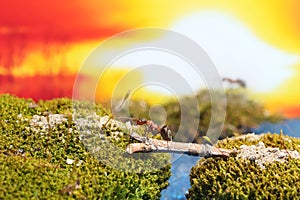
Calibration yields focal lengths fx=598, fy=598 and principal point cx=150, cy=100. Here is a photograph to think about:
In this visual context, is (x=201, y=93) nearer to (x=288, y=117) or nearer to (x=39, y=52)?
(x=288, y=117)

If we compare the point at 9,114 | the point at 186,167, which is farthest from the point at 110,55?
the point at 9,114

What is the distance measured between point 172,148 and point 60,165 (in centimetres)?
79

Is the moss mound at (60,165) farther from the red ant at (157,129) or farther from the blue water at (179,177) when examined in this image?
the blue water at (179,177)

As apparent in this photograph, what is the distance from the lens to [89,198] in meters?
3.70

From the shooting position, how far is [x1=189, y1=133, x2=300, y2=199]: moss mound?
3902 mm

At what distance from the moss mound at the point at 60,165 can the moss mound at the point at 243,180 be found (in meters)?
0.32

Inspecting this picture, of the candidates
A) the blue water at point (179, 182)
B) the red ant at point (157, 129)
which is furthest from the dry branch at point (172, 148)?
the blue water at point (179, 182)

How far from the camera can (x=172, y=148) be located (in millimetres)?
4230

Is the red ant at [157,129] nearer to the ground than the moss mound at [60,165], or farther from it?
farther from it

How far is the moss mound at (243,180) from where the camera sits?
12.8 feet

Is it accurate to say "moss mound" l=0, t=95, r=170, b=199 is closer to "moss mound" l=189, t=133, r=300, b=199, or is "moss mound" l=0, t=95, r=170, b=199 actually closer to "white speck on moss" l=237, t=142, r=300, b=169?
"moss mound" l=189, t=133, r=300, b=199

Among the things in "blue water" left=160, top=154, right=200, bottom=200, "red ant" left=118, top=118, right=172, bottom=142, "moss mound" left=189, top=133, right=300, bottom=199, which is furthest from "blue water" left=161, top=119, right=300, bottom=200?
"moss mound" left=189, top=133, right=300, bottom=199

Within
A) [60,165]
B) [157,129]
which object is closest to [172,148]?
[157,129]

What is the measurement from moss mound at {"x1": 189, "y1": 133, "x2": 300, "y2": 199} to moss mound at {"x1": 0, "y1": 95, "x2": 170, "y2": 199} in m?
0.32
